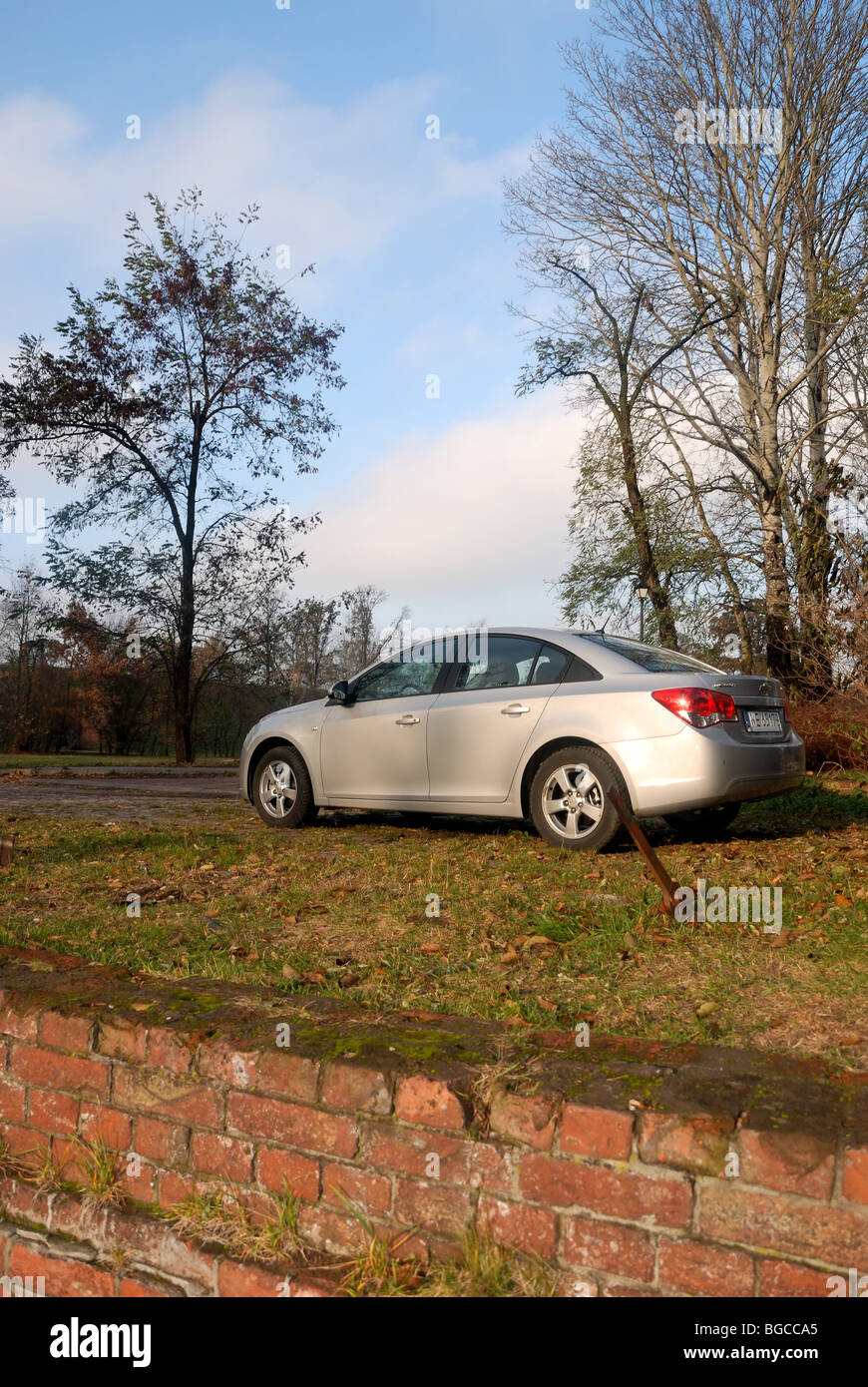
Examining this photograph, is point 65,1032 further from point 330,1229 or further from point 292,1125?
point 330,1229

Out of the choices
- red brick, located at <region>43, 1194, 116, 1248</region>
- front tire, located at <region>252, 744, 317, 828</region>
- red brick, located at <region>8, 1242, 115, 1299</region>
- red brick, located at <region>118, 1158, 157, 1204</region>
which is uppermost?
front tire, located at <region>252, 744, 317, 828</region>

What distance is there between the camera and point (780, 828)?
727cm

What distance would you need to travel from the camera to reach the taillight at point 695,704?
6105 millimetres

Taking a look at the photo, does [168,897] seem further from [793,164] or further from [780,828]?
[793,164]

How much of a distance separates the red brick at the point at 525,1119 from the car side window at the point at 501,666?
485cm

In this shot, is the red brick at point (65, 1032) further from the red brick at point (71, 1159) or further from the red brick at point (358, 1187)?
the red brick at point (358, 1187)

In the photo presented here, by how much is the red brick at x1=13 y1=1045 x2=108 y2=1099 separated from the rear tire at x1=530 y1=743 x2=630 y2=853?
12.1ft

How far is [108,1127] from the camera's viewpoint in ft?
8.84

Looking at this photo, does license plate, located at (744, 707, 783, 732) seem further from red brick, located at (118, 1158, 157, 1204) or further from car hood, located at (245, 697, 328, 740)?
red brick, located at (118, 1158, 157, 1204)

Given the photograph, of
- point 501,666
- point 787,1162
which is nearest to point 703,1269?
point 787,1162

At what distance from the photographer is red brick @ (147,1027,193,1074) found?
8.39 feet

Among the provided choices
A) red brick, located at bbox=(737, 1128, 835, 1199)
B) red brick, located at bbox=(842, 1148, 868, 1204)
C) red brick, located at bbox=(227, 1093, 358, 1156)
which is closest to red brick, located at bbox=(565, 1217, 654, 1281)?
red brick, located at bbox=(737, 1128, 835, 1199)

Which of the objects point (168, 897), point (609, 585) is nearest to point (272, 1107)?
point (168, 897)
